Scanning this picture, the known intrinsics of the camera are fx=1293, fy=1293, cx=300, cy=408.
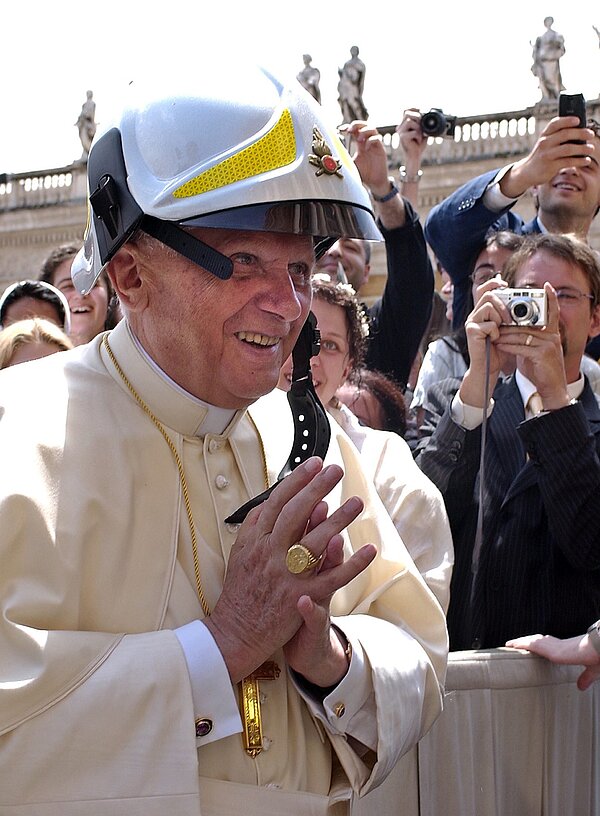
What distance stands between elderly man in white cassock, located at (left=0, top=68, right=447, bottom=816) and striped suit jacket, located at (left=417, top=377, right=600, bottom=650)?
1.34 m

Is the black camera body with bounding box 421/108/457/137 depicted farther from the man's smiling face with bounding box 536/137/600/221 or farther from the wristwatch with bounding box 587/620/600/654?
the wristwatch with bounding box 587/620/600/654

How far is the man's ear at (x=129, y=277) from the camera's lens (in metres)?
2.56

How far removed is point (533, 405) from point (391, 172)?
14.4 m

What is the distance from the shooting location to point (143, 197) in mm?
2443

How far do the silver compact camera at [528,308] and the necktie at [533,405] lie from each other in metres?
0.28

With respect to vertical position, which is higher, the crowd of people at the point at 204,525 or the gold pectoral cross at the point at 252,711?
the crowd of people at the point at 204,525

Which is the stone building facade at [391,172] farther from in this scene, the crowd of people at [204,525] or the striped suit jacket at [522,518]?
the crowd of people at [204,525]

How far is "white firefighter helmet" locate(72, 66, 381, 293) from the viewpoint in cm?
241

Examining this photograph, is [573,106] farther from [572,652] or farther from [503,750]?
[503,750]

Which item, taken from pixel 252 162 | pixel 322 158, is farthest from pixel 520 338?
pixel 252 162

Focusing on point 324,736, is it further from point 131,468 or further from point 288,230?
point 288,230

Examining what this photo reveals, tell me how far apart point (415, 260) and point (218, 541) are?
3.03m

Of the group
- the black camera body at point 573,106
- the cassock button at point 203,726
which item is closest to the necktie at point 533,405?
the black camera body at point 573,106

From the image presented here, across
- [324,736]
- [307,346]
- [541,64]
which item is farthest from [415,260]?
[541,64]
